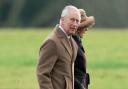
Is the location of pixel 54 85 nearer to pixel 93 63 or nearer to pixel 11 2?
pixel 93 63

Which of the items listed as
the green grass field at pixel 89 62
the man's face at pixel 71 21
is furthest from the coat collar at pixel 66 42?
the green grass field at pixel 89 62

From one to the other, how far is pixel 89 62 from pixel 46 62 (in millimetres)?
17498

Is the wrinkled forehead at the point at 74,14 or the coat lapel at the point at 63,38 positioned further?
the coat lapel at the point at 63,38

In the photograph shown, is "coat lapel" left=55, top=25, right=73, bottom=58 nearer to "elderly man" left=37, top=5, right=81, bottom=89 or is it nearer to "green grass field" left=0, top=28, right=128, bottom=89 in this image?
"elderly man" left=37, top=5, right=81, bottom=89

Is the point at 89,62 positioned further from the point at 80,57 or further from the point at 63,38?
the point at 63,38

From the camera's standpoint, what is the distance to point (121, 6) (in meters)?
67.6

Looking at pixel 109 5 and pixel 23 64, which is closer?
pixel 23 64

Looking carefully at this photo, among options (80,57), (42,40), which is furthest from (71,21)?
(42,40)

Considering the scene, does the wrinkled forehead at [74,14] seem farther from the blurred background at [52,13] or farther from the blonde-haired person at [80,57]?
the blurred background at [52,13]

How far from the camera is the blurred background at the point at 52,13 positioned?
2633 inches

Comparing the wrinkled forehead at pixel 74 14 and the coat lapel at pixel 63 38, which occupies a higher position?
the wrinkled forehead at pixel 74 14

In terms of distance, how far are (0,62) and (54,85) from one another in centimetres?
1736

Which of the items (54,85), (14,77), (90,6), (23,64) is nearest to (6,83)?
(14,77)

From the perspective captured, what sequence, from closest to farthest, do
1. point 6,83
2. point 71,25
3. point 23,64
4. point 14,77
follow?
1. point 71,25
2. point 6,83
3. point 14,77
4. point 23,64
